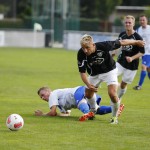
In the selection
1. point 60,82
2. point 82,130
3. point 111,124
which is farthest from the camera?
point 60,82

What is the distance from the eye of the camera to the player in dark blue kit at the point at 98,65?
12.6 m

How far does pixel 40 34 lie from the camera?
5638 cm

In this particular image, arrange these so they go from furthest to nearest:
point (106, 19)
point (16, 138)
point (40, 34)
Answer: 1. point (106, 19)
2. point (40, 34)
3. point (16, 138)

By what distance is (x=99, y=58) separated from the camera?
12.7 meters

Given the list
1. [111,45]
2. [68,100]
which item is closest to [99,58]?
[111,45]

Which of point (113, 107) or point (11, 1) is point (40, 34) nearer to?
point (11, 1)

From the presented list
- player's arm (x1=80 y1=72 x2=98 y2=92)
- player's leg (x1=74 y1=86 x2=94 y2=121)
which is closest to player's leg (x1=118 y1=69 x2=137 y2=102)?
Answer: player's leg (x1=74 y1=86 x2=94 y2=121)

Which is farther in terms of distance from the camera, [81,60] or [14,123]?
[81,60]

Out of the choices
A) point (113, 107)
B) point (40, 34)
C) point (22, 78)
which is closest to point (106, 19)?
point (40, 34)

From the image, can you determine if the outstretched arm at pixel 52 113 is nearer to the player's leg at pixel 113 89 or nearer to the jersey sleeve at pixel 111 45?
the player's leg at pixel 113 89

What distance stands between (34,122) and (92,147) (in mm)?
2876

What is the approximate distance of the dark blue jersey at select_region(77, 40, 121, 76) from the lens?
12.6 meters

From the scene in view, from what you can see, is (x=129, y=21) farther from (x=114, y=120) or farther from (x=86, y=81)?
(x=114, y=120)

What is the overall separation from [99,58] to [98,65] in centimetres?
19
